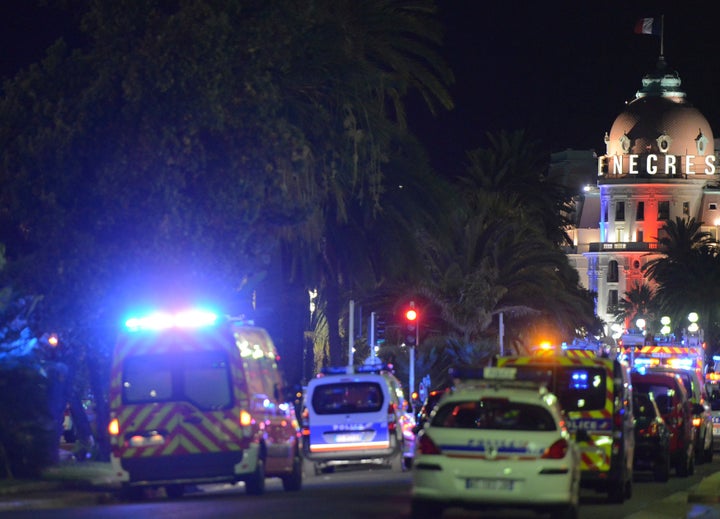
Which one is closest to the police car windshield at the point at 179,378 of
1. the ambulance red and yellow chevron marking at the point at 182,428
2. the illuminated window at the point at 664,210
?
the ambulance red and yellow chevron marking at the point at 182,428

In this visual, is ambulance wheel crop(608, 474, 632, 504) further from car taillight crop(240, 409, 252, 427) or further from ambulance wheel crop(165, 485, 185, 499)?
ambulance wheel crop(165, 485, 185, 499)

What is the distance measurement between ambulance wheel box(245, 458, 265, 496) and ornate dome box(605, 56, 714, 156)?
429 feet

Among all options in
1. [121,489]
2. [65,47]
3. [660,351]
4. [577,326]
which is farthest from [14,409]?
[577,326]

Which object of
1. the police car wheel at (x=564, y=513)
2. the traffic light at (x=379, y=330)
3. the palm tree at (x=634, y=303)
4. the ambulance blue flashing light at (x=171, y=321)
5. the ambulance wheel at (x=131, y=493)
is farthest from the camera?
the palm tree at (x=634, y=303)

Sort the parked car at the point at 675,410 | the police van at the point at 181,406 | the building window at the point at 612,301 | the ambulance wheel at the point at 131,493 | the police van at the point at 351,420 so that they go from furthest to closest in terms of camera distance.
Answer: the building window at the point at 612,301, the parked car at the point at 675,410, the police van at the point at 351,420, the ambulance wheel at the point at 131,493, the police van at the point at 181,406

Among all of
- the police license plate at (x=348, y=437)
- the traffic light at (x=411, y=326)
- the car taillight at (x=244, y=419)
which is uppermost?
the traffic light at (x=411, y=326)

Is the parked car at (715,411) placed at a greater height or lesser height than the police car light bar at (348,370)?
lesser

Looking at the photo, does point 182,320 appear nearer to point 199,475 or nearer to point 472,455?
point 199,475

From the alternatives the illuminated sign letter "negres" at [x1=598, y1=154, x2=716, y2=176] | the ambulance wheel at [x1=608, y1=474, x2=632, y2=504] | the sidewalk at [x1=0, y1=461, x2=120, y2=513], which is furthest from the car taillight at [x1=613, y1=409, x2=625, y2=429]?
the illuminated sign letter "negres" at [x1=598, y1=154, x2=716, y2=176]

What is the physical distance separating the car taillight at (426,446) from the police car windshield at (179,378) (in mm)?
5411

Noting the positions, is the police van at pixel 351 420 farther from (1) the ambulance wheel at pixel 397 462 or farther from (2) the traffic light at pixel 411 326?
(2) the traffic light at pixel 411 326

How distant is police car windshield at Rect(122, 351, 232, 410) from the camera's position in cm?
2308

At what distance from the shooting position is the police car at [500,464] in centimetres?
1792

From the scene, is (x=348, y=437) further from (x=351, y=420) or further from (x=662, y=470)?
(x=662, y=470)
